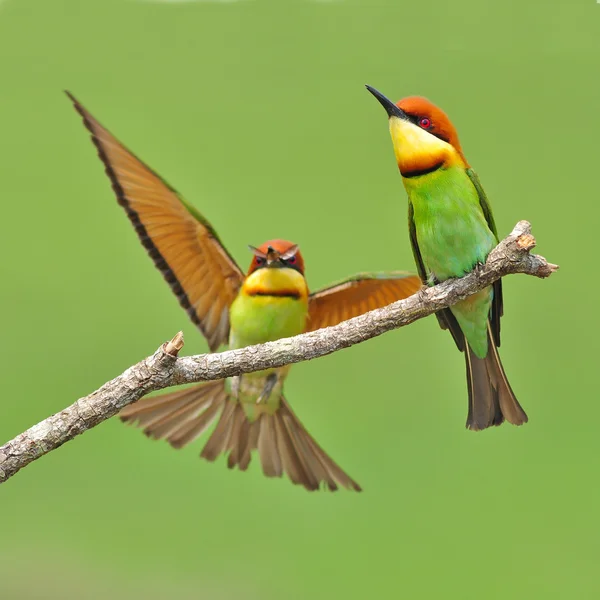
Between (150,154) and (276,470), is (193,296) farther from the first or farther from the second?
(150,154)

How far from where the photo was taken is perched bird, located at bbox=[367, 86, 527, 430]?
1.36 m

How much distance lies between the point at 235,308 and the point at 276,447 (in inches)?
11.6

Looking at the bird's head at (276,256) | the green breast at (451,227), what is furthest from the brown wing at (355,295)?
the green breast at (451,227)

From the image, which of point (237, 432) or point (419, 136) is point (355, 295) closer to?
point (237, 432)

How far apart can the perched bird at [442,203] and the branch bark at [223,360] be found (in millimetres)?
121

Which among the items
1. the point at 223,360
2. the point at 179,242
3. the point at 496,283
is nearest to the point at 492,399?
the point at 496,283

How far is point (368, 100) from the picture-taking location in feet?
15.9

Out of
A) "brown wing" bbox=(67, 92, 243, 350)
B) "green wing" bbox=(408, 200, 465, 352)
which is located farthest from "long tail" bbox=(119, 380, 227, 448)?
"green wing" bbox=(408, 200, 465, 352)

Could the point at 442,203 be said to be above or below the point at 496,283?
above

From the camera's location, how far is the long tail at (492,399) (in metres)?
1.49

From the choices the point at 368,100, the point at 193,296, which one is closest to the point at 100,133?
the point at 193,296

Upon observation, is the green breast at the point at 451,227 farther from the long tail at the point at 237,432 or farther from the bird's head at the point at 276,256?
the long tail at the point at 237,432

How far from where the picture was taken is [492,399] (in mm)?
1498

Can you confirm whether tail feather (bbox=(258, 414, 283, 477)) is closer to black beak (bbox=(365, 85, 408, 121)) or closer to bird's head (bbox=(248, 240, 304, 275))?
bird's head (bbox=(248, 240, 304, 275))
